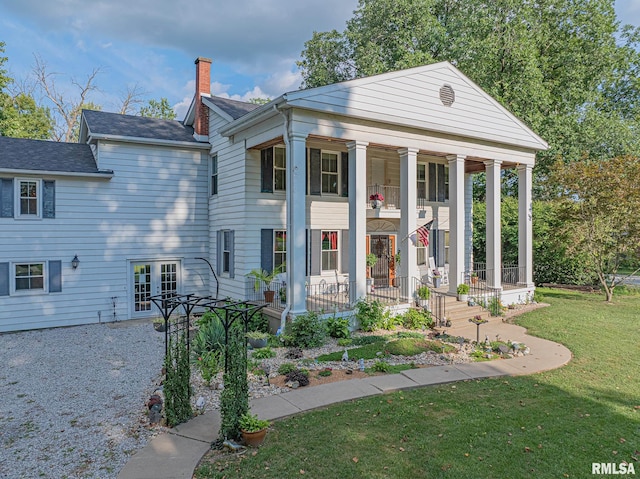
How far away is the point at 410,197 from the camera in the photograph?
12.7 m

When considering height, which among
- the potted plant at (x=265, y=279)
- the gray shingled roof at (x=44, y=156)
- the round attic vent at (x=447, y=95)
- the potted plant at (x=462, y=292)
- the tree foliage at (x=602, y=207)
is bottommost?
the potted plant at (x=462, y=292)

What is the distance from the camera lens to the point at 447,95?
526 inches

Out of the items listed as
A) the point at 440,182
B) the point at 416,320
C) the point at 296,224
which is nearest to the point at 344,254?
the point at 416,320

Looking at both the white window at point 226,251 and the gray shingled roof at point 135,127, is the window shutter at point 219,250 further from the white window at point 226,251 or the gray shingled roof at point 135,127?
the gray shingled roof at point 135,127

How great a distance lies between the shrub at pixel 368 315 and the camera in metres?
11.3

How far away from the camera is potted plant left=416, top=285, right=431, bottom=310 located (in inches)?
500

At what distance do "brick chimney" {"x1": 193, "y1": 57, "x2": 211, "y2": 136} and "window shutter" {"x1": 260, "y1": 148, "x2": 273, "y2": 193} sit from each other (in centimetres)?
369

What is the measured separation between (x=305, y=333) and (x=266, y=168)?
5719 millimetres

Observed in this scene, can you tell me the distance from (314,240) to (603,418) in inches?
374

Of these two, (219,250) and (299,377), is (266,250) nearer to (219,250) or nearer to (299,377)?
(219,250)

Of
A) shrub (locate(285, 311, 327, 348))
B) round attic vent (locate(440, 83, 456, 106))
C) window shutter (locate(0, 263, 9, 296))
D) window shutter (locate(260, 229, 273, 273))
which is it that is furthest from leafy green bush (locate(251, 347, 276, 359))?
round attic vent (locate(440, 83, 456, 106))

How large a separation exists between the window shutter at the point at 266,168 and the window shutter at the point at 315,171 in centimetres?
143

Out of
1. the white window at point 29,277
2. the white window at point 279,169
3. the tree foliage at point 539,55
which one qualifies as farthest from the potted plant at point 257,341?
the tree foliage at point 539,55

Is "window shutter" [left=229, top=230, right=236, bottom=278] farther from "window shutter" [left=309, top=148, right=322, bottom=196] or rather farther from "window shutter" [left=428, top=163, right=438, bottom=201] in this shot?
"window shutter" [left=428, top=163, right=438, bottom=201]
